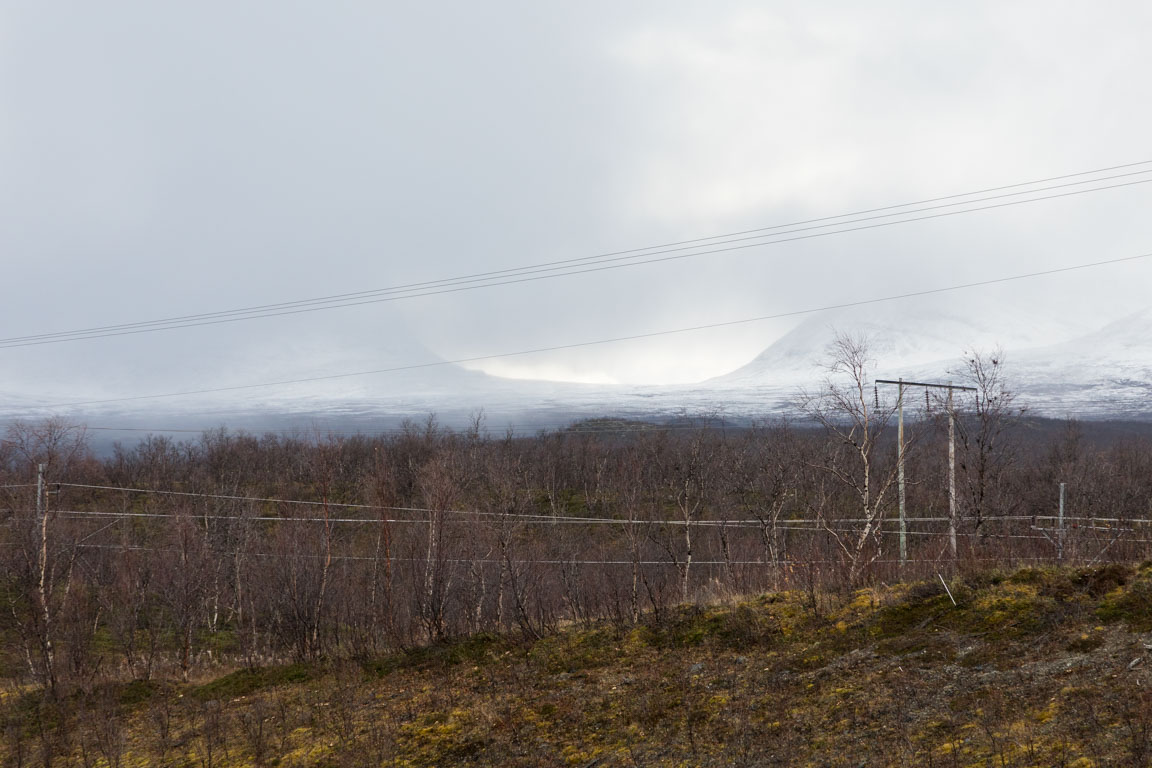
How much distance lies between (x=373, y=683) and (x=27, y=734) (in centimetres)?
623

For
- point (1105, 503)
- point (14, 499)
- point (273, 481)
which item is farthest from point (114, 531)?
point (1105, 503)

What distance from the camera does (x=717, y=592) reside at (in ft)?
46.5

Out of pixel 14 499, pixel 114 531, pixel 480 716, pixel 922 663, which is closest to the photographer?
pixel 922 663

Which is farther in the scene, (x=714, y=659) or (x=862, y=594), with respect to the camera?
(x=862, y=594)

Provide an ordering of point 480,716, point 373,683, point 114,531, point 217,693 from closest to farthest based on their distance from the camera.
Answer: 1. point 480,716
2. point 373,683
3. point 217,693
4. point 114,531

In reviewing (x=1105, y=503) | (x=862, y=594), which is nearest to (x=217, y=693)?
(x=862, y=594)

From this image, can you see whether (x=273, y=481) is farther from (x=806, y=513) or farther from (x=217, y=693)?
(x=217, y=693)

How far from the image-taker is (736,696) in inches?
339

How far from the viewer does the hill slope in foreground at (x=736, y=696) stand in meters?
6.69

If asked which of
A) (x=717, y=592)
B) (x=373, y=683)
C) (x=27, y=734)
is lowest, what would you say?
(x=27, y=734)

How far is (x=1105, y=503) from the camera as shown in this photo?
6512 centimetres

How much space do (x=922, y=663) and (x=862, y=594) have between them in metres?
3.01

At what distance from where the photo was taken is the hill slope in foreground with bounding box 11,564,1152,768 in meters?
6.69

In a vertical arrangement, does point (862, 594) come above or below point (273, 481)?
above
